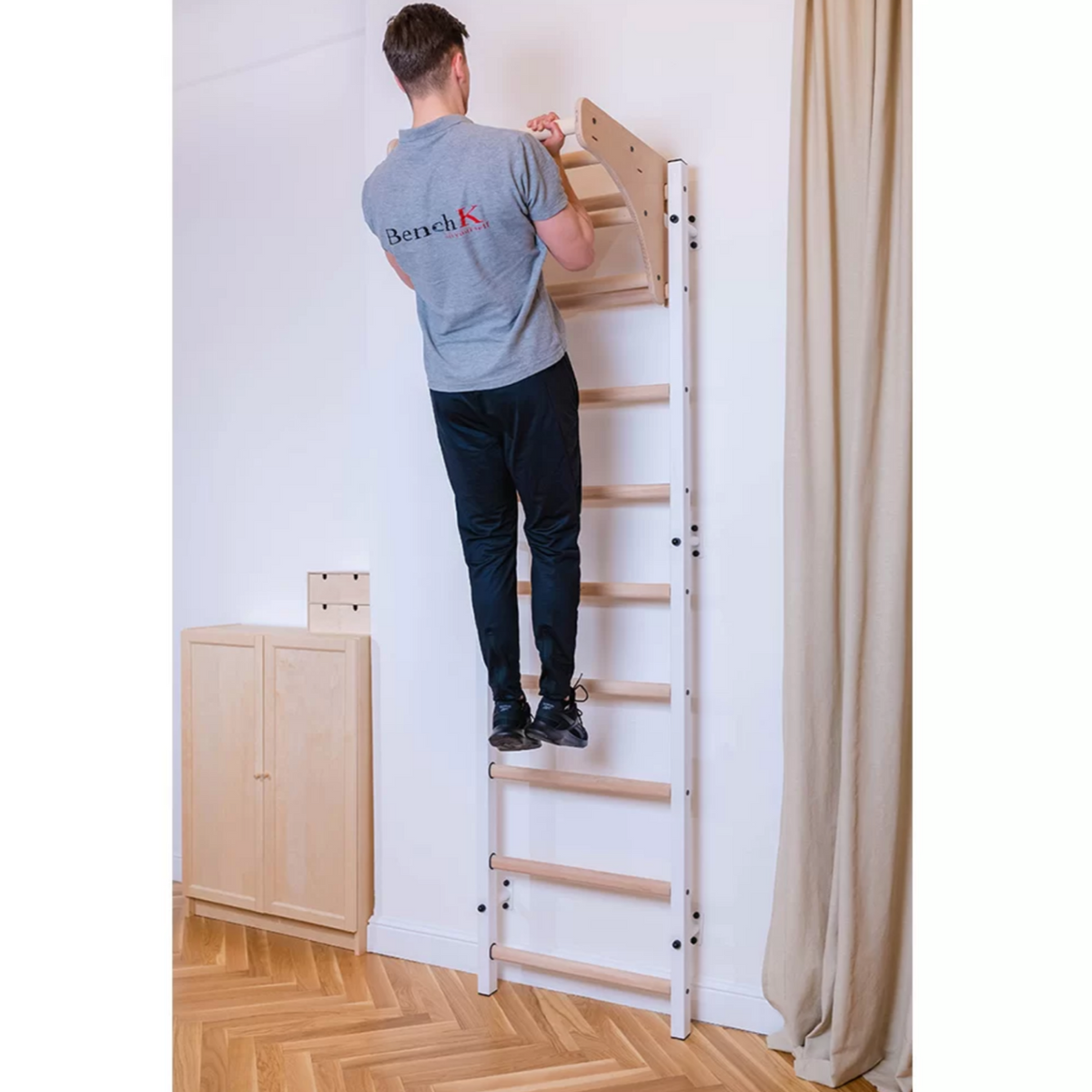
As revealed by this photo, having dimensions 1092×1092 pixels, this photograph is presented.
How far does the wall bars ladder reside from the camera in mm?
2359

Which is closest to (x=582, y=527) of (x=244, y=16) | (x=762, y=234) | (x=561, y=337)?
(x=561, y=337)

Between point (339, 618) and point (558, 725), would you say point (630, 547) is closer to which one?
point (558, 725)

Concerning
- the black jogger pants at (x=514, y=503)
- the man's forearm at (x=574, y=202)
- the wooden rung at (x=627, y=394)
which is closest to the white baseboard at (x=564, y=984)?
the black jogger pants at (x=514, y=503)

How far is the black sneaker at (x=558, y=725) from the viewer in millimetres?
2250

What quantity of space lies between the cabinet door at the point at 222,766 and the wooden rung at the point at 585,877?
0.93 m

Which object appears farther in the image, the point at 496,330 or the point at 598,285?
the point at 598,285

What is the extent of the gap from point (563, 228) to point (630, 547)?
2.76 feet

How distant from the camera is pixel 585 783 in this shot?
249cm

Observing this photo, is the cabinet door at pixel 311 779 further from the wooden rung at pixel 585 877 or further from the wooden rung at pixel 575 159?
the wooden rung at pixel 575 159

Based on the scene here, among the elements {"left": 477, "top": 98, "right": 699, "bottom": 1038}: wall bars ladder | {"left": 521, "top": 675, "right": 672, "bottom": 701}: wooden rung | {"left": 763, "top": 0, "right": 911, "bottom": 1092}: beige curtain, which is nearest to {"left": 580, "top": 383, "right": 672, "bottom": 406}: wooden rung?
{"left": 477, "top": 98, "right": 699, "bottom": 1038}: wall bars ladder

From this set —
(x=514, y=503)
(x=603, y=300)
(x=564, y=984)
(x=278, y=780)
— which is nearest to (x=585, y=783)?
(x=564, y=984)

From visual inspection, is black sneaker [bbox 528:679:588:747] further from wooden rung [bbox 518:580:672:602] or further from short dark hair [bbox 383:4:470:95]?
short dark hair [bbox 383:4:470:95]
